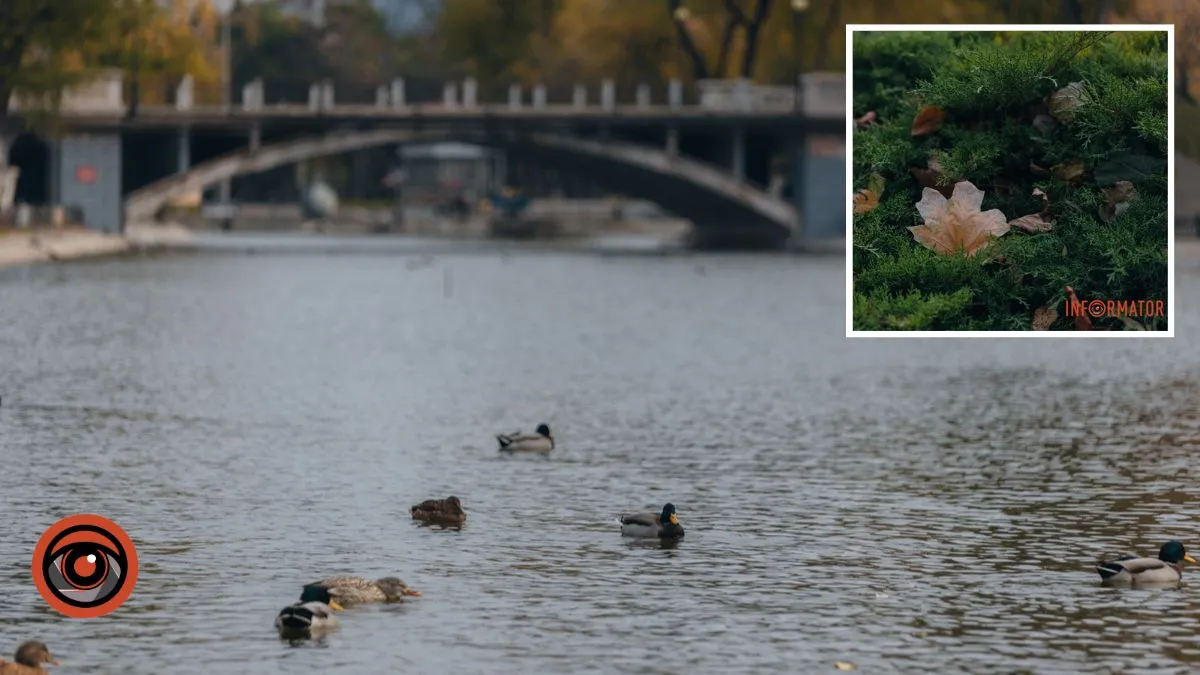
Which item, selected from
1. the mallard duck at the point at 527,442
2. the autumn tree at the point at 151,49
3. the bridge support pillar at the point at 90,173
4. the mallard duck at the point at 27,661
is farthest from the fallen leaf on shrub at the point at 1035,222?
the bridge support pillar at the point at 90,173

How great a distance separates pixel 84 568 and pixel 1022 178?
11.5 meters

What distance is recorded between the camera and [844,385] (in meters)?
58.3

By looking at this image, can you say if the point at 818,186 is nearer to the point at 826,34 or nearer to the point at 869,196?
the point at 826,34

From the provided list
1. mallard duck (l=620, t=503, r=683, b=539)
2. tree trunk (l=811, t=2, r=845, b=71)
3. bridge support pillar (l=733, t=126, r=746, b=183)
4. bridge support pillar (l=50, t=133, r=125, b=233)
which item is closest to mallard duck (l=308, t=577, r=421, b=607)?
mallard duck (l=620, t=503, r=683, b=539)

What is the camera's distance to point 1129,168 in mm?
23188

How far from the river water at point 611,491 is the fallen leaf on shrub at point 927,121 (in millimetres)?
5145

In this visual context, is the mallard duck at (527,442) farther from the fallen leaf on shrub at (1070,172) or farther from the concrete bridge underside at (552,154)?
the concrete bridge underside at (552,154)

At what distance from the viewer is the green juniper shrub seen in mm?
23266

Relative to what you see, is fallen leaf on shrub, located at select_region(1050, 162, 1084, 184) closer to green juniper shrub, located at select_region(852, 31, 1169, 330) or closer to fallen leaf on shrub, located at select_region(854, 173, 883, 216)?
green juniper shrub, located at select_region(852, 31, 1169, 330)

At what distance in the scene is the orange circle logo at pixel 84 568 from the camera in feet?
90.3

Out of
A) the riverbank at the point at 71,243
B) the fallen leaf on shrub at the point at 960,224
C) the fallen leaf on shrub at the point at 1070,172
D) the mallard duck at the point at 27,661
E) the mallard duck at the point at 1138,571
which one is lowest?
the mallard duck at the point at 27,661

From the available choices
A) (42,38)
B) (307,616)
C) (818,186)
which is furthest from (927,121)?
(818,186)

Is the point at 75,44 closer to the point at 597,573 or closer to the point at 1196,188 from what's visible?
the point at 1196,188

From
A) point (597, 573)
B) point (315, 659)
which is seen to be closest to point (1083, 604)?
point (597, 573)
